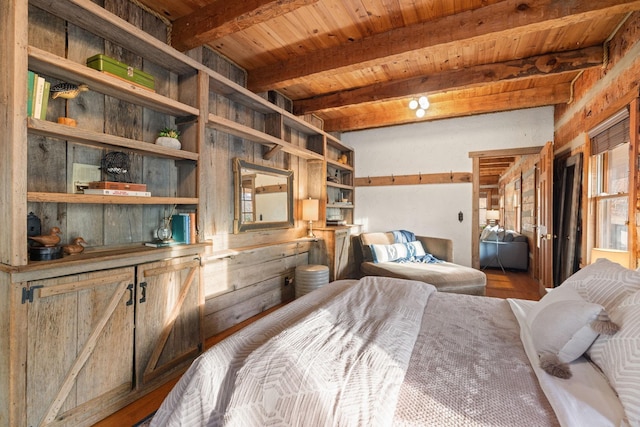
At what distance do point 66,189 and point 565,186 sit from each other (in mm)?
5176

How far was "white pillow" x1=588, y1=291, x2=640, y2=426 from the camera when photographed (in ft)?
2.69

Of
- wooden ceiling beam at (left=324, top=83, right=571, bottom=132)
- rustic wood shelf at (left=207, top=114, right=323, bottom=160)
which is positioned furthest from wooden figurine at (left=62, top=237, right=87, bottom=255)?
wooden ceiling beam at (left=324, top=83, right=571, bottom=132)

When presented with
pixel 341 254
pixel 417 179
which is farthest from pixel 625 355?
pixel 417 179

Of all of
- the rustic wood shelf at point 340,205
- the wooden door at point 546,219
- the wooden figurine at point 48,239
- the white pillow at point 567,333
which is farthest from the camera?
the rustic wood shelf at point 340,205

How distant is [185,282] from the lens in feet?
6.67

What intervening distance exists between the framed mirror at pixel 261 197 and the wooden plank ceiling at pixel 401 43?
0.93 m

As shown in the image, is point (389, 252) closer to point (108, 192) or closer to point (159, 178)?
point (159, 178)

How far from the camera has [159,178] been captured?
2.22 m

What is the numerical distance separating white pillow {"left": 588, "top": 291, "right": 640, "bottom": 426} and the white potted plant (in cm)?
259

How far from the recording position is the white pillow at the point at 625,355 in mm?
820

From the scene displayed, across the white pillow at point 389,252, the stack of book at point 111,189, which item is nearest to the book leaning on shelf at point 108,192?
the stack of book at point 111,189

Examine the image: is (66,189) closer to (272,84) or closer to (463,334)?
(272,84)

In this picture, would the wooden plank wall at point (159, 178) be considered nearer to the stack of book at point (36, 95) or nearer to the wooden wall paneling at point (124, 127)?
the wooden wall paneling at point (124, 127)

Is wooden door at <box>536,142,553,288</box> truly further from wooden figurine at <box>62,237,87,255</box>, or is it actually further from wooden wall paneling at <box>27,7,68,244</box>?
wooden wall paneling at <box>27,7,68,244</box>
